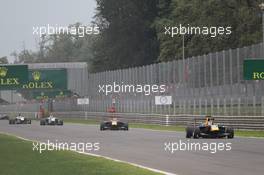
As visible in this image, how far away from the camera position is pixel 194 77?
43500 mm

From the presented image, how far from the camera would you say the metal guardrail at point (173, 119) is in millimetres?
36312

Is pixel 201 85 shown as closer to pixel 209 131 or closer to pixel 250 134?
pixel 250 134

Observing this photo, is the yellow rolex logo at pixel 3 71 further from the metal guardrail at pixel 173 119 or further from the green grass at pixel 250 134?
the green grass at pixel 250 134

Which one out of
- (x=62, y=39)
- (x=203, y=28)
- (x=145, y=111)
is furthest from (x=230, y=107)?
(x=62, y=39)

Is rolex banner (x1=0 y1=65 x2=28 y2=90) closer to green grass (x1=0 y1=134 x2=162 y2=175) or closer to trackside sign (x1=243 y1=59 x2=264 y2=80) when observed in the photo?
trackside sign (x1=243 y1=59 x2=264 y2=80)

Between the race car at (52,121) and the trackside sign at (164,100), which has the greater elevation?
the trackside sign at (164,100)

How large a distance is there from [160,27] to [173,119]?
1432 inches

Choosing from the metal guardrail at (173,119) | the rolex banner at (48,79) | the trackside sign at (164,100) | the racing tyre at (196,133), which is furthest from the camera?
the rolex banner at (48,79)

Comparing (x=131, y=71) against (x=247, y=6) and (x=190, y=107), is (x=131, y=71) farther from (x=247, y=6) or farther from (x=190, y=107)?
(x=247, y=6)

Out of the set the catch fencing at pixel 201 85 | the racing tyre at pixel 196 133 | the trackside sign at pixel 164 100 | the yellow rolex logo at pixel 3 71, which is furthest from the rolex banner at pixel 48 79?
the racing tyre at pixel 196 133

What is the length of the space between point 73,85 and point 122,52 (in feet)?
72.7

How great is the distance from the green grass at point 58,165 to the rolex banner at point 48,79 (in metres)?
47.7

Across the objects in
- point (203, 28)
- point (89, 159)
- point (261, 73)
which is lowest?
point (89, 159)

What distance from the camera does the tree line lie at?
7013 centimetres
